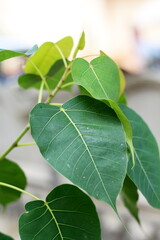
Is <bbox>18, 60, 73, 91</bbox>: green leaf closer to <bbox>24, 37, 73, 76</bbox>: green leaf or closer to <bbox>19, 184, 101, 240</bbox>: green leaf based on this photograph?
<bbox>24, 37, 73, 76</bbox>: green leaf

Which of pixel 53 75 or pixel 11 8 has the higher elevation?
pixel 53 75

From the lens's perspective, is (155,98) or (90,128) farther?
(155,98)

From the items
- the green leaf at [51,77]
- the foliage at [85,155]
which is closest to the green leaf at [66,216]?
the foliage at [85,155]

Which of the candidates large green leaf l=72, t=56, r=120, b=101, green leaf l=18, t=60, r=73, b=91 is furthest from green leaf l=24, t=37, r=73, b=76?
large green leaf l=72, t=56, r=120, b=101

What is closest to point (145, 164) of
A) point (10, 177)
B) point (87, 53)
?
point (10, 177)

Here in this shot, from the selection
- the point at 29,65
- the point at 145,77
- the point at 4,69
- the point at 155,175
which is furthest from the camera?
the point at 4,69

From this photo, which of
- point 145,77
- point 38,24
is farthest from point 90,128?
point 38,24

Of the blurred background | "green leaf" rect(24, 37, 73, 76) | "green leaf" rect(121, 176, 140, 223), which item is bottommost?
the blurred background

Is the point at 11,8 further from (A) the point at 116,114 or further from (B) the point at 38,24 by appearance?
(A) the point at 116,114
